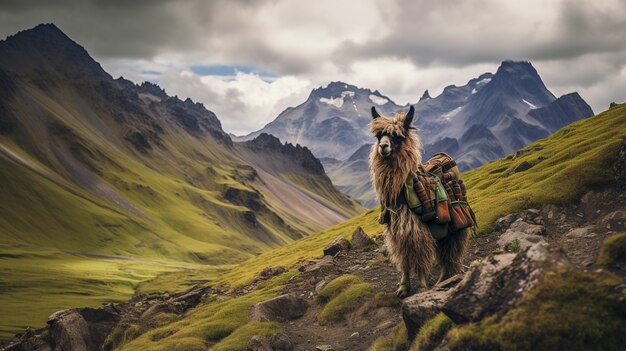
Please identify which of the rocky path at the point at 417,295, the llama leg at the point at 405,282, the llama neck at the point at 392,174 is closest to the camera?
the rocky path at the point at 417,295

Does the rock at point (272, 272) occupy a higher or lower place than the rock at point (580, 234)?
higher

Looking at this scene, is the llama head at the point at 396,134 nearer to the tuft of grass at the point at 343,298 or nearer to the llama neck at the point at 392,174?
the llama neck at the point at 392,174

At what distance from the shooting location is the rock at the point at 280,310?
70.2 feet

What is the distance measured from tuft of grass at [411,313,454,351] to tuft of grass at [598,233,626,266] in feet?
12.0

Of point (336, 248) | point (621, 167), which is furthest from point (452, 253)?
point (336, 248)

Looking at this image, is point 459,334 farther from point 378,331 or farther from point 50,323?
point 50,323

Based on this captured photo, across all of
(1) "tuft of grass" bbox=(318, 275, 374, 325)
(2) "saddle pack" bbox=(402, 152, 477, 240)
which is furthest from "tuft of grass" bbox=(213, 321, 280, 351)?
(2) "saddle pack" bbox=(402, 152, 477, 240)

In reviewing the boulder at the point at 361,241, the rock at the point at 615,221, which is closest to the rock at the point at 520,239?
the rock at the point at 615,221

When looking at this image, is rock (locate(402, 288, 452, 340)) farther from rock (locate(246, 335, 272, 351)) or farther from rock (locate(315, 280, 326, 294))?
rock (locate(315, 280, 326, 294))

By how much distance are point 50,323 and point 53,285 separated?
11652cm

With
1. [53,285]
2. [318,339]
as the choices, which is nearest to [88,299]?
[53,285]

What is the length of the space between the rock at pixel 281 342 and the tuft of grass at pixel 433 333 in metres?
6.97

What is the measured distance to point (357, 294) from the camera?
20031mm

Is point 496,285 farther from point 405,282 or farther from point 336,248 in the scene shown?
point 336,248
